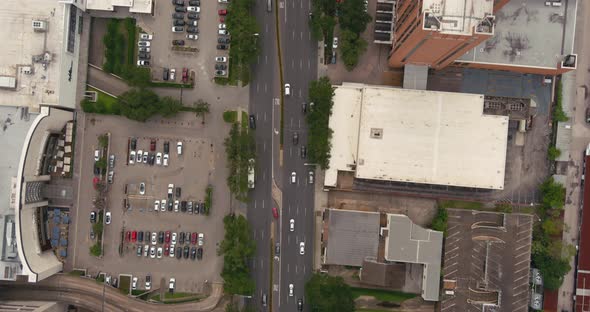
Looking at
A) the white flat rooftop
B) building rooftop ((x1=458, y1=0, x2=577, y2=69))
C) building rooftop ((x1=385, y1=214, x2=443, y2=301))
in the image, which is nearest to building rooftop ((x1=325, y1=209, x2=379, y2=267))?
building rooftop ((x1=385, y1=214, x2=443, y2=301))

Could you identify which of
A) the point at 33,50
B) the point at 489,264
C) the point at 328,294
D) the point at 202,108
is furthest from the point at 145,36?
the point at 489,264

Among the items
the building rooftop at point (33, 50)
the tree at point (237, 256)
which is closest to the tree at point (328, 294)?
the tree at point (237, 256)

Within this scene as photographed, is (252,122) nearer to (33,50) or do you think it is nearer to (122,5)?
(122,5)

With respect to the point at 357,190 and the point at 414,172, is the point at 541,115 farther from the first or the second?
the point at 357,190

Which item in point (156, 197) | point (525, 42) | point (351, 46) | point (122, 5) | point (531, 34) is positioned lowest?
point (156, 197)

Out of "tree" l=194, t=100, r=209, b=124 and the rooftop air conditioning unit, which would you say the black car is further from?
the rooftop air conditioning unit

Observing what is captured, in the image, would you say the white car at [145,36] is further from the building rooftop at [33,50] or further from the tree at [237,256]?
the tree at [237,256]

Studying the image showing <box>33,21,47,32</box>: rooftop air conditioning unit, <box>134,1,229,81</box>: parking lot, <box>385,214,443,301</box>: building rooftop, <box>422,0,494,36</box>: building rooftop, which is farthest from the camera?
<box>134,1,229,81</box>: parking lot
